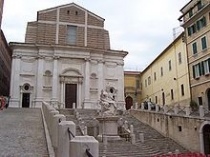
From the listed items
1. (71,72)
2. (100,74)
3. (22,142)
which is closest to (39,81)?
(71,72)

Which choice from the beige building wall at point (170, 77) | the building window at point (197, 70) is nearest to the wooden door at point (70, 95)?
the beige building wall at point (170, 77)

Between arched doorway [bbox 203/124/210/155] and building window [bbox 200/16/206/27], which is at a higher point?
building window [bbox 200/16/206/27]

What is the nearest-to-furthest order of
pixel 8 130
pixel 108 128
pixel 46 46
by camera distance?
pixel 8 130, pixel 108 128, pixel 46 46

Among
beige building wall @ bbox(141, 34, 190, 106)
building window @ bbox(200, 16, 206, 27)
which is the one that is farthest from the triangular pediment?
building window @ bbox(200, 16, 206, 27)

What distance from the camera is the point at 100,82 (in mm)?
37062

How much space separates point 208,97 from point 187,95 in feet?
15.2

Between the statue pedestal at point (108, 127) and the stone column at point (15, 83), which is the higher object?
the stone column at point (15, 83)

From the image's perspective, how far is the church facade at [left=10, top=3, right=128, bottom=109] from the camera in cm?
3505

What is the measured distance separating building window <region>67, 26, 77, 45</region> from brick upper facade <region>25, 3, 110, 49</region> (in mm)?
271

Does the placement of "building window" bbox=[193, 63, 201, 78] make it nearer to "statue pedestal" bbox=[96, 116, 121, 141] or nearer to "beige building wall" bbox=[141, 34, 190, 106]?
"beige building wall" bbox=[141, 34, 190, 106]

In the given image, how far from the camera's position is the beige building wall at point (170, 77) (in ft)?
109

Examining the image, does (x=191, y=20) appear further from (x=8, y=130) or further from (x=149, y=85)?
(x=8, y=130)

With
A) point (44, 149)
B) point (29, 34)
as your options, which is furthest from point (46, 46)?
point (44, 149)

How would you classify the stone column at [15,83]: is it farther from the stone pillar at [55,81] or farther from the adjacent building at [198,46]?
the adjacent building at [198,46]
